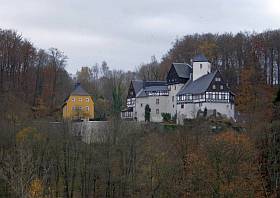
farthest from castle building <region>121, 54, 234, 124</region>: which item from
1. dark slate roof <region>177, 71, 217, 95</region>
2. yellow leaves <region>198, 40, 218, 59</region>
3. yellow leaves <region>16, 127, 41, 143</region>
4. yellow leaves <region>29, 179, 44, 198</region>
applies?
yellow leaves <region>29, 179, 44, 198</region>

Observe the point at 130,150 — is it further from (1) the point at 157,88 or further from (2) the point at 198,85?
(1) the point at 157,88

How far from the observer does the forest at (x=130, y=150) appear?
28125mm

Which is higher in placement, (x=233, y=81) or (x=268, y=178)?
(x=233, y=81)

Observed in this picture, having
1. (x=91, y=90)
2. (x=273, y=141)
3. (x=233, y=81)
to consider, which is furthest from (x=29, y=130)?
(x=91, y=90)

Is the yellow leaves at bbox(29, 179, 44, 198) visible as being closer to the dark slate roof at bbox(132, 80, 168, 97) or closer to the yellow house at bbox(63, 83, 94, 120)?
the yellow house at bbox(63, 83, 94, 120)

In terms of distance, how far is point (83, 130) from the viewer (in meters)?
39.8

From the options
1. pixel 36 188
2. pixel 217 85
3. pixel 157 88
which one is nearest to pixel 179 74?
pixel 157 88

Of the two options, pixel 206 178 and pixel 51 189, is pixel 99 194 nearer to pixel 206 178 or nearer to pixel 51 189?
pixel 51 189

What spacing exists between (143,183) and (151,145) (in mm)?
3491

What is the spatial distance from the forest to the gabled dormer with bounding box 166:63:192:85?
5.03 m

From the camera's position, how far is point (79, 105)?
176 feet

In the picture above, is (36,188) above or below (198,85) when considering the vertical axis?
below

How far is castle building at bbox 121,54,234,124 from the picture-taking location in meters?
49.5

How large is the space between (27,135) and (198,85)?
2059 centimetres
